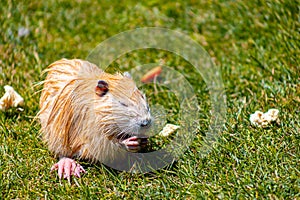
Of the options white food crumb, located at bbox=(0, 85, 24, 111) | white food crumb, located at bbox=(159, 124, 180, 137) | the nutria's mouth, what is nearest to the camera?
the nutria's mouth

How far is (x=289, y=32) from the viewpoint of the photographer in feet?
16.8

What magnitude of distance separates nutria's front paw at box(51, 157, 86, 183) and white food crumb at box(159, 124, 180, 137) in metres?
0.70

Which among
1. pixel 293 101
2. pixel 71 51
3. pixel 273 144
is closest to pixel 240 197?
Answer: pixel 273 144

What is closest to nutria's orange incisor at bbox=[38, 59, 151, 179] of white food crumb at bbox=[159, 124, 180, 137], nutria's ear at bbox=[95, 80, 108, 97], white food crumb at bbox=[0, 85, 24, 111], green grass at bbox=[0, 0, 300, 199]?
nutria's ear at bbox=[95, 80, 108, 97]

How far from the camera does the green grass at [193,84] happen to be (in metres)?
3.57

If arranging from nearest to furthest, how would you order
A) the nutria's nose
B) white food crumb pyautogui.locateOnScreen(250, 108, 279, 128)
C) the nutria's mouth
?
1. the nutria's nose
2. the nutria's mouth
3. white food crumb pyautogui.locateOnScreen(250, 108, 279, 128)

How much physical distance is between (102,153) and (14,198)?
626 mm

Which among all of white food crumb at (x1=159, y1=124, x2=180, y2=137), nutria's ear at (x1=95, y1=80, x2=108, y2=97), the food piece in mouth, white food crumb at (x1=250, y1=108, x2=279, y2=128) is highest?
nutria's ear at (x1=95, y1=80, x2=108, y2=97)

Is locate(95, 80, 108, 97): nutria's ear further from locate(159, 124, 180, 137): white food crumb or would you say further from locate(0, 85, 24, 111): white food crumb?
locate(0, 85, 24, 111): white food crumb

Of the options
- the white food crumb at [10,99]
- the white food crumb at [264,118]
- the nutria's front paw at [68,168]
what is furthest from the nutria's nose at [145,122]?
the white food crumb at [10,99]

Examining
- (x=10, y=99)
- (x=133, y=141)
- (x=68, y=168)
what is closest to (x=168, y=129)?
(x=133, y=141)

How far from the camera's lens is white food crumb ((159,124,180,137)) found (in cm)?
417

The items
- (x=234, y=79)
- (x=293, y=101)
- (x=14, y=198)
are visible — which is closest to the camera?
(x=14, y=198)

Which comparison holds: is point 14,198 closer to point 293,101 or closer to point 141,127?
point 141,127
